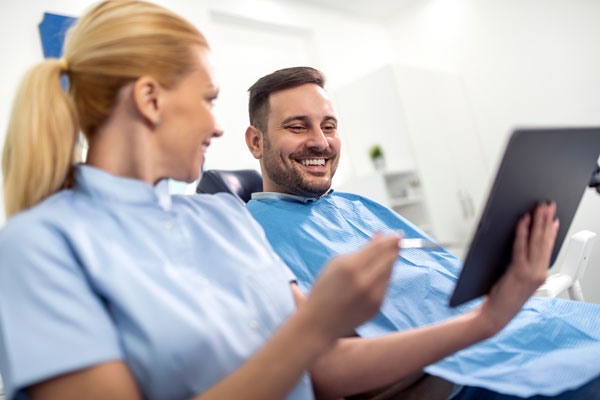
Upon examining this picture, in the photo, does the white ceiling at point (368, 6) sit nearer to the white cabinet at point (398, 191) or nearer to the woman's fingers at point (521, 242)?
the white cabinet at point (398, 191)

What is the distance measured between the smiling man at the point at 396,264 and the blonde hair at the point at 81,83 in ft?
2.02

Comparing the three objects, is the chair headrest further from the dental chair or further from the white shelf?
the white shelf

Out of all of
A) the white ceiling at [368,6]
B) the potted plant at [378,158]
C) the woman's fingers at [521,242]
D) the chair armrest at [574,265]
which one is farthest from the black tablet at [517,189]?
the white ceiling at [368,6]

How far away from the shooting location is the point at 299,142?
56.9 inches

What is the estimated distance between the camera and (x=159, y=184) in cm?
77

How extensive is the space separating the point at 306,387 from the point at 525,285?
392 millimetres

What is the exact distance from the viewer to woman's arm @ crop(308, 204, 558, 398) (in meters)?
0.76

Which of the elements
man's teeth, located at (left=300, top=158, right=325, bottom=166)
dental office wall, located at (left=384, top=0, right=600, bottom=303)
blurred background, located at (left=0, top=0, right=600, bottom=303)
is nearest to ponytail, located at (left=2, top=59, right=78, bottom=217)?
man's teeth, located at (left=300, top=158, right=325, bottom=166)

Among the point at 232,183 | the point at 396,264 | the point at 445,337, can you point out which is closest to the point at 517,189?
the point at 445,337

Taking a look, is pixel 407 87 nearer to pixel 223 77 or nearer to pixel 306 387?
pixel 223 77

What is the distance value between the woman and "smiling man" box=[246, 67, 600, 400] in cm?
21

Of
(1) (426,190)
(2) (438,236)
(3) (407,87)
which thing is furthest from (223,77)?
(2) (438,236)

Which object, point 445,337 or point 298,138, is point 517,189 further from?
point 298,138

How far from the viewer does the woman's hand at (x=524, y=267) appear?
76 cm
